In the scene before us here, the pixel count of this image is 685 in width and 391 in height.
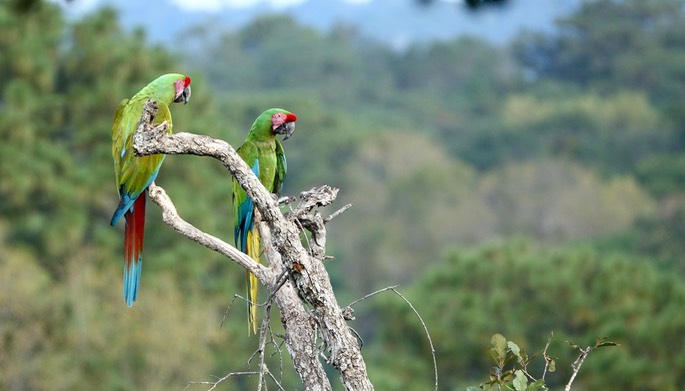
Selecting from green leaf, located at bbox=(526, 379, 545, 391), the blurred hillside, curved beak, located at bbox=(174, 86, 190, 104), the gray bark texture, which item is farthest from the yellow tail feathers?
green leaf, located at bbox=(526, 379, 545, 391)

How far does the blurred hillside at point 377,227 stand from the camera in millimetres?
15820

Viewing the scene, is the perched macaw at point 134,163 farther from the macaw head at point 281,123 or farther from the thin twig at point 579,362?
the thin twig at point 579,362

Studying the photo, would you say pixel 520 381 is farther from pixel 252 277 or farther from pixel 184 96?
pixel 184 96

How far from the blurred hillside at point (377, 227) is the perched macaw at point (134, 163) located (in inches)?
25.2

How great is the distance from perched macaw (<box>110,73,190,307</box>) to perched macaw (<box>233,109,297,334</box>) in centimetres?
39

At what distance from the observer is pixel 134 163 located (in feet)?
14.8

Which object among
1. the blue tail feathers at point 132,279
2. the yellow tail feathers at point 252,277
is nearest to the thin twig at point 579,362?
the yellow tail feathers at point 252,277

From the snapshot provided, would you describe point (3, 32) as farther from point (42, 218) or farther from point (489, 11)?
point (489, 11)

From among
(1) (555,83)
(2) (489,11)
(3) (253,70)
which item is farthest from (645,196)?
(2) (489,11)

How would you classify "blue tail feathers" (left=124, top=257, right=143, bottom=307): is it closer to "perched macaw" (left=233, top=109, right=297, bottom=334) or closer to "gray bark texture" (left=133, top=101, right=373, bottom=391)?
"perched macaw" (left=233, top=109, right=297, bottom=334)

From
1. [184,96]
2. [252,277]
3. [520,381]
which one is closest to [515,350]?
[520,381]

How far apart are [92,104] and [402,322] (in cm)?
804

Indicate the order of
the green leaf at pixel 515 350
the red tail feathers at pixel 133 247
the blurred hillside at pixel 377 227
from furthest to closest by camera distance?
the blurred hillside at pixel 377 227 → the red tail feathers at pixel 133 247 → the green leaf at pixel 515 350

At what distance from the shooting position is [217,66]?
198 ft
